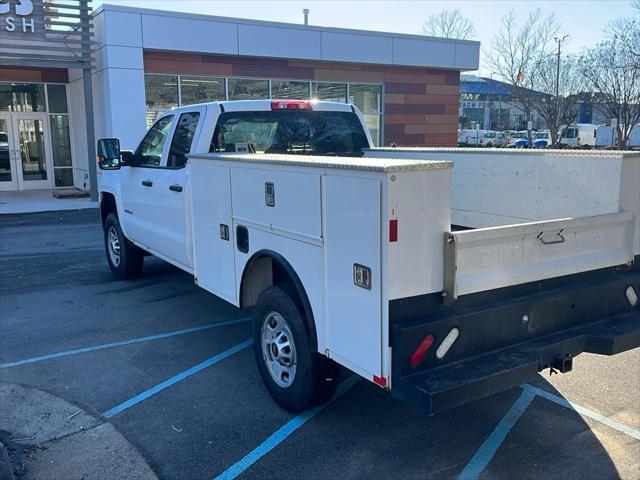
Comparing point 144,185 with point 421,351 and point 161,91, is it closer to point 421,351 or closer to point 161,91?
point 421,351

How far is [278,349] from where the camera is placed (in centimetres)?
419

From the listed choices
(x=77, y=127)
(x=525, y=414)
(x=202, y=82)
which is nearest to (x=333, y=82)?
(x=202, y=82)

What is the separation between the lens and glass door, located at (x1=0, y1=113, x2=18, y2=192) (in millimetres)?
18625

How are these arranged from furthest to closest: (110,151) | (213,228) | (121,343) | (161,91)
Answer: (161,91)
(110,151)
(121,343)
(213,228)

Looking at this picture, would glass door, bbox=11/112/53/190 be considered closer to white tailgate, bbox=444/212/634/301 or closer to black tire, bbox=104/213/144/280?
black tire, bbox=104/213/144/280

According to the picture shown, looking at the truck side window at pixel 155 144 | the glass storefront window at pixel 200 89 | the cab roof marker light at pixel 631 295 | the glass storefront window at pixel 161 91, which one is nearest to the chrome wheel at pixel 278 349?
the cab roof marker light at pixel 631 295

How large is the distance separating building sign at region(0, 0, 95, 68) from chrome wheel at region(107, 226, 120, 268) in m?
9.33

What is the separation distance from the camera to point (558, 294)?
11.9ft

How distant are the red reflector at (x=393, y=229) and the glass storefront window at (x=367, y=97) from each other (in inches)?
695

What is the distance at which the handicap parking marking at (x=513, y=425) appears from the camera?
3.53 metres

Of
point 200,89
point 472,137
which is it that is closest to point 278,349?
point 200,89

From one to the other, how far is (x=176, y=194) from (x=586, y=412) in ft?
12.7

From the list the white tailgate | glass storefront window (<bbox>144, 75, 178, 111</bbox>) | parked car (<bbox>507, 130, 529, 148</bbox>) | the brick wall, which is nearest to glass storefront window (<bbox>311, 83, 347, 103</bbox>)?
the brick wall

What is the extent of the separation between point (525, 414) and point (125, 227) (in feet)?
17.1
